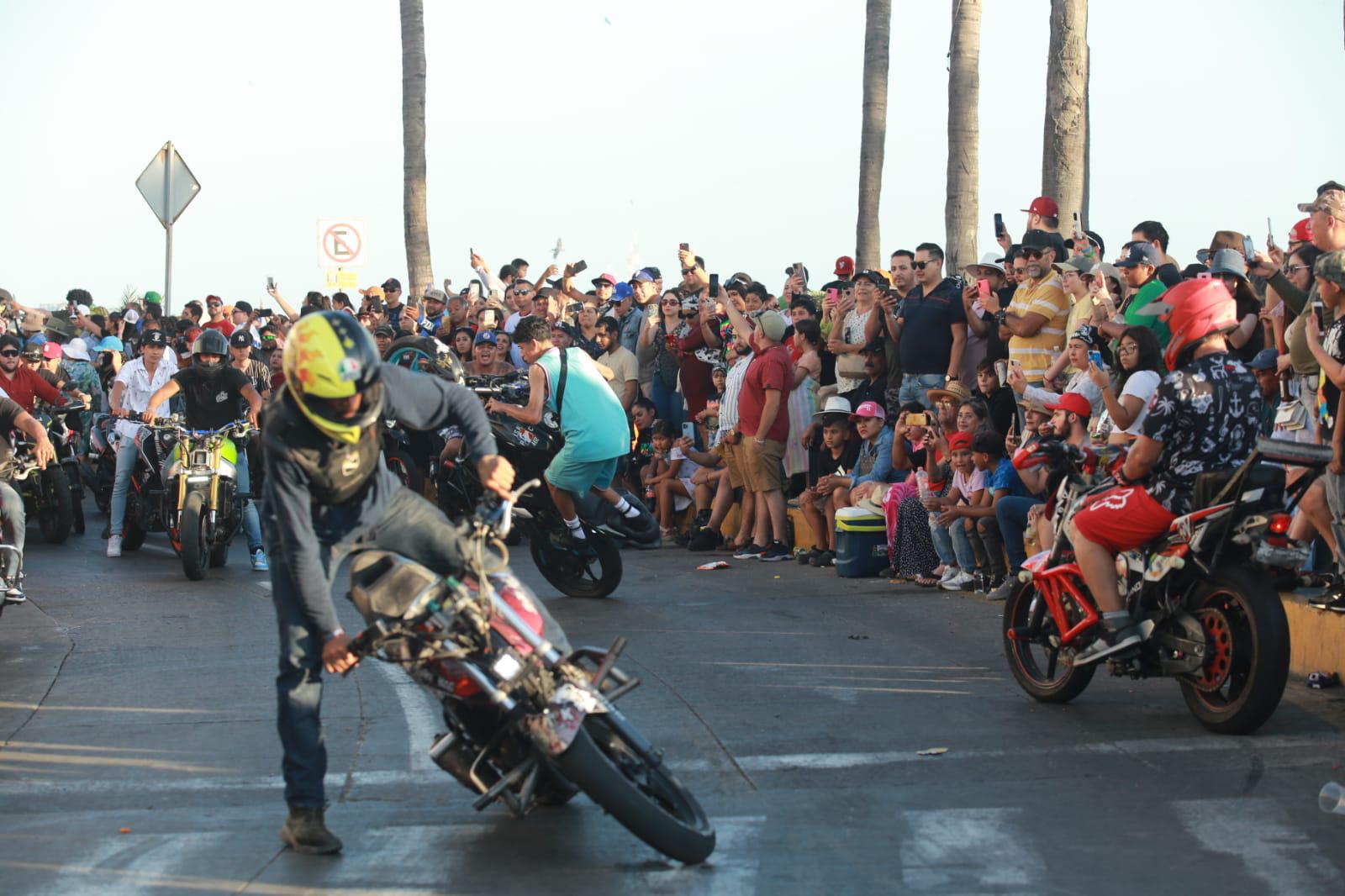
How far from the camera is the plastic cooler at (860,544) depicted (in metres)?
13.5

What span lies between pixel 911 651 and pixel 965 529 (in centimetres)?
259

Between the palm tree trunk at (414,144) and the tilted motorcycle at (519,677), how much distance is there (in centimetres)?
2002

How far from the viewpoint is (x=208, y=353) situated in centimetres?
1477

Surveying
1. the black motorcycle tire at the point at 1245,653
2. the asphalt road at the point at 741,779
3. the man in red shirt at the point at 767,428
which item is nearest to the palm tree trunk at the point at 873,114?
the man in red shirt at the point at 767,428

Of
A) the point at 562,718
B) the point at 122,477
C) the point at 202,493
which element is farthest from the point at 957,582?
the point at 122,477

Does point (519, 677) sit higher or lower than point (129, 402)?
lower

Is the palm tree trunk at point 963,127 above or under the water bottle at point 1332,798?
above

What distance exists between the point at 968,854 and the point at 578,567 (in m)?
6.93

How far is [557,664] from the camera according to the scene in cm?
556

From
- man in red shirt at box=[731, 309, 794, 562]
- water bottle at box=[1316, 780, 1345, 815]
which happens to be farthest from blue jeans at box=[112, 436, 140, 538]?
water bottle at box=[1316, 780, 1345, 815]

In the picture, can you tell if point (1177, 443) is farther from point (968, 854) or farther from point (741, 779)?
point (968, 854)

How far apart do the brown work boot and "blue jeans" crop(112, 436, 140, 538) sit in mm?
10452

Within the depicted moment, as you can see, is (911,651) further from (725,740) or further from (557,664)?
(557,664)

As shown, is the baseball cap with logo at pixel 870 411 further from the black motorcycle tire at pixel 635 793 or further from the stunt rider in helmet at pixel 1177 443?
the black motorcycle tire at pixel 635 793
